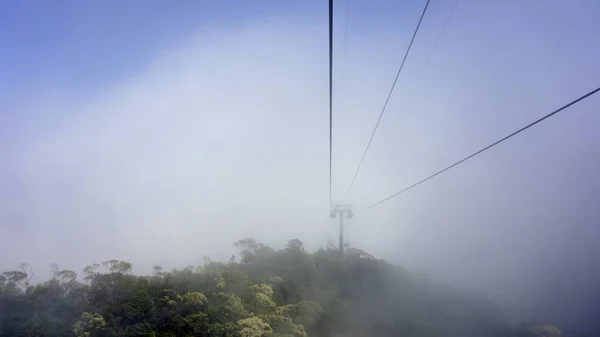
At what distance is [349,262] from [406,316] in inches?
458

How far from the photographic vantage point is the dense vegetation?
26.1 meters

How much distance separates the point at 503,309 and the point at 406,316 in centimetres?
2293

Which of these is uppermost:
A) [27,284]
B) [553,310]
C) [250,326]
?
[27,284]

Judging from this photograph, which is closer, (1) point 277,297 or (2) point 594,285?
(1) point 277,297

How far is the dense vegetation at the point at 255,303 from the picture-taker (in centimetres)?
2609

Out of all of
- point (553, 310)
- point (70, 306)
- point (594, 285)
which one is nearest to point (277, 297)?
point (70, 306)

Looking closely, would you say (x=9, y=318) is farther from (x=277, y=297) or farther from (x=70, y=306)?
(x=277, y=297)

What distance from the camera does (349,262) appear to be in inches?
2443

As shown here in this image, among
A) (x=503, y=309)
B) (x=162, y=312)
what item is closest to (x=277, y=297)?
(x=162, y=312)

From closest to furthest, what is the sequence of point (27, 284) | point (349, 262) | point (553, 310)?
1. point (27, 284)
2. point (349, 262)
3. point (553, 310)

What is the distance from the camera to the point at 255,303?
33594 mm

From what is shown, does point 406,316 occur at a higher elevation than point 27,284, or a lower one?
lower

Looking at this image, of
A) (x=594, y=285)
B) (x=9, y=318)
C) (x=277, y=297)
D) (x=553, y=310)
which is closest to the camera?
(x=9, y=318)

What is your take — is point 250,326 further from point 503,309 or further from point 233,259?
point 503,309
